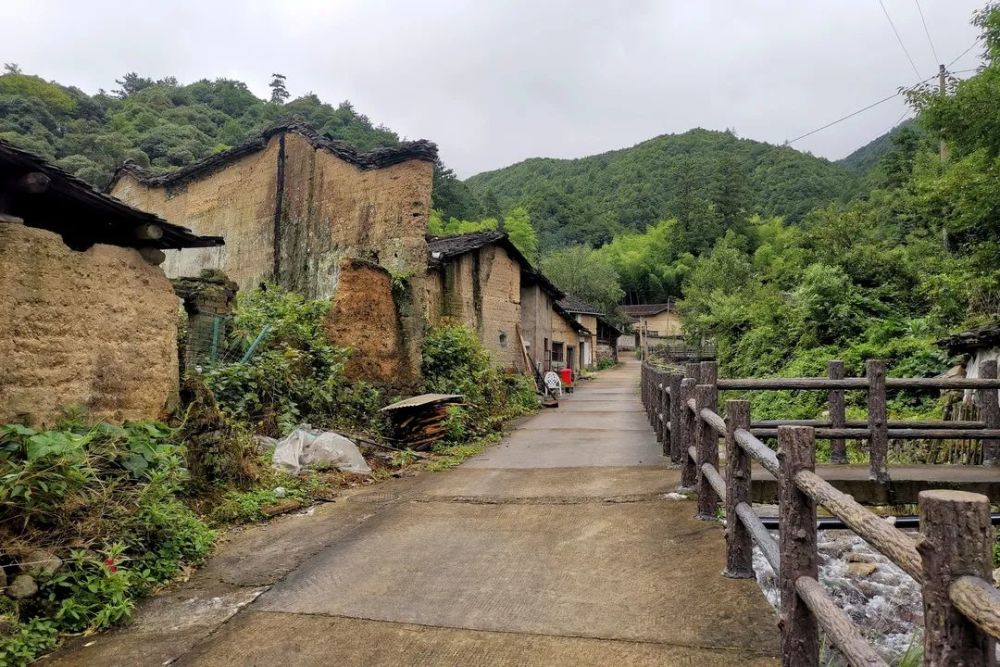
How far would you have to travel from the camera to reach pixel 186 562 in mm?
4199

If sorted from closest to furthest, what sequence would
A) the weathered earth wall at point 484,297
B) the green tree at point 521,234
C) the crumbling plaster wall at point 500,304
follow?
the weathered earth wall at point 484,297 → the crumbling plaster wall at point 500,304 → the green tree at point 521,234

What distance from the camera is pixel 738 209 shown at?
59500 millimetres

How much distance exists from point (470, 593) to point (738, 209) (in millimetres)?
62216

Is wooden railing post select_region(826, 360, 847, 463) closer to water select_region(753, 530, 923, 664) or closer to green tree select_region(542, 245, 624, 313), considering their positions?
water select_region(753, 530, 923, 664)

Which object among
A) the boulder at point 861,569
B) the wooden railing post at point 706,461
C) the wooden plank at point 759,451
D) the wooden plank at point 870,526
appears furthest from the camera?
the boulder at point 861,569

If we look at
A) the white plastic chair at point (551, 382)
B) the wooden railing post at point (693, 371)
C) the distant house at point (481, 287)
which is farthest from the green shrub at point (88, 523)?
the white plastic chair at point (551, 382)

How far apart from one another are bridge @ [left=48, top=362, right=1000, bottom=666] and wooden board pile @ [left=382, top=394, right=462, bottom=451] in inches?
133

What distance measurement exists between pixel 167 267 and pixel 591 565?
1567cm

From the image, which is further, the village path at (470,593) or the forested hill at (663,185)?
the forested hill at (663,185)

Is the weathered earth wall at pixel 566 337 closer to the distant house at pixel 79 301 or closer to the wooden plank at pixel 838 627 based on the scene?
the distant house at pixel 79 301

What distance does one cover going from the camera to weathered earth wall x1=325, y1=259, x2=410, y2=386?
32.5 ft

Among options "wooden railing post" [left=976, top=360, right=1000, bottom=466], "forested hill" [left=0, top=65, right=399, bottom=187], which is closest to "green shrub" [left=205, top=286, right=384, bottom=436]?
"wooden railing post" [left=976, top=360, right=1000, bottom=466]

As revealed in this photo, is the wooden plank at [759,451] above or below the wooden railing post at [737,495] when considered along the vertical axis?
above

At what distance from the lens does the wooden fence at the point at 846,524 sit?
1.37 metres
